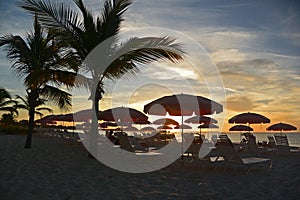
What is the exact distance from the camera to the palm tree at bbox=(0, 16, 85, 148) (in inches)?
392

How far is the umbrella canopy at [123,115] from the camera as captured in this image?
15.6 metres

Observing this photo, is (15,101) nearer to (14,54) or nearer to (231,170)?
(14,54)

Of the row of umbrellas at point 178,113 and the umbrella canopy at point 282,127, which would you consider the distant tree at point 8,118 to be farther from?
the umbrella canopy at point 282,127

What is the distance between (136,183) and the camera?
638 cm

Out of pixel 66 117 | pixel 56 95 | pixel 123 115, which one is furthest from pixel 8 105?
pixel 56 95

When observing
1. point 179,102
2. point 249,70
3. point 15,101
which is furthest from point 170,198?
point 15,101

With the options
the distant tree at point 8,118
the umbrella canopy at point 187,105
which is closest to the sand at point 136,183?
the umbrella canopy at point 187,105

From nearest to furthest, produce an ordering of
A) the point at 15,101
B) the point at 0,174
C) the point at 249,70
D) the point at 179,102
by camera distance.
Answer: the point at 0,174 → the point at 179,102 → the point at 249,70 → the point at 15,101

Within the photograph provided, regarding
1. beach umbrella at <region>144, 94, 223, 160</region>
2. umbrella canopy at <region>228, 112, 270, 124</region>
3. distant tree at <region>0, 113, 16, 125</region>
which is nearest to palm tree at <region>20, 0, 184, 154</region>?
beach umbrella at <region>144, 94, 223, 160</region>

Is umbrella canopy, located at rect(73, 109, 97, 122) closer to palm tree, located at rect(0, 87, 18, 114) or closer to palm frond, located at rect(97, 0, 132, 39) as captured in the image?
palm frond, located at rect(97, 0, 132, 39)

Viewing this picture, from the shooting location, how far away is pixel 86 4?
9.51 meters

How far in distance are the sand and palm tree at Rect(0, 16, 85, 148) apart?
284cm

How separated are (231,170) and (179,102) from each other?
224 centimetres

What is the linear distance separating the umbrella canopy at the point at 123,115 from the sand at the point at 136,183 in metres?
7.15
